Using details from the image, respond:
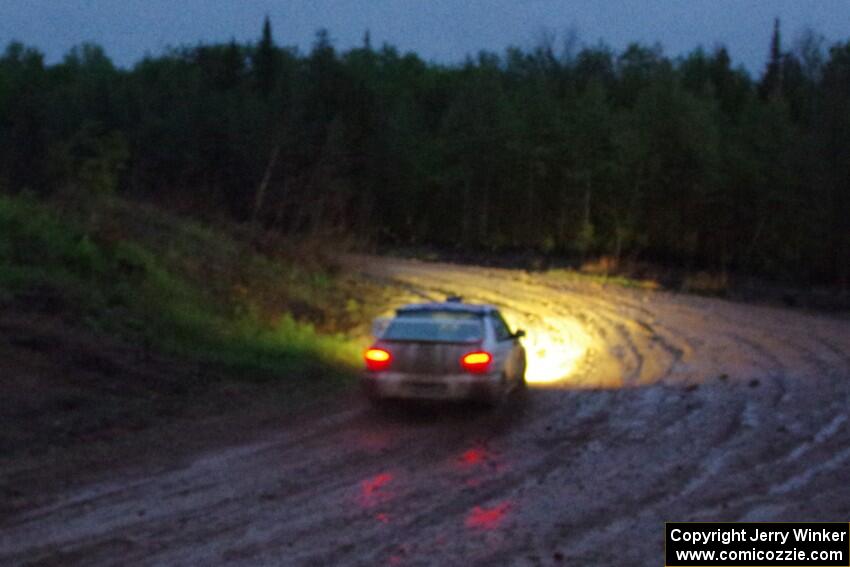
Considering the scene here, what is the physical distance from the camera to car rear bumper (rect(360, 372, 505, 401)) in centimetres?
1577

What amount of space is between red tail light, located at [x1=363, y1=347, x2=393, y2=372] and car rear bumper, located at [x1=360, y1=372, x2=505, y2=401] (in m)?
0.11

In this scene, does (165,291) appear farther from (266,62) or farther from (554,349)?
(266,62)

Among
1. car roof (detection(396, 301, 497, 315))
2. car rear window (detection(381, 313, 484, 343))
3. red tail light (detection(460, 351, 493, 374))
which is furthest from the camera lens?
car roof (detection(396, 301, 497, 315))

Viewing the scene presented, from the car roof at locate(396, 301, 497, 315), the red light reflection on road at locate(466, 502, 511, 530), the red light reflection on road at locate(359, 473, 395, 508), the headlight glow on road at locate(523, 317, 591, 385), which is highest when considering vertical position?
the car roof at locate(396, 301, 497, 315)

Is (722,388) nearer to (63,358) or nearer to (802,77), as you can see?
(63,358)

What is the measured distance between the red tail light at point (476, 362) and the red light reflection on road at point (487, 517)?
5.41 metres

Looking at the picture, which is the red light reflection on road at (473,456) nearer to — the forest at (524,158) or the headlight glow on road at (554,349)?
the headlight glow on road at (554,349)

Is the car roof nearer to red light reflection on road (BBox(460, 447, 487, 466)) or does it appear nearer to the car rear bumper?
the car rear bumper

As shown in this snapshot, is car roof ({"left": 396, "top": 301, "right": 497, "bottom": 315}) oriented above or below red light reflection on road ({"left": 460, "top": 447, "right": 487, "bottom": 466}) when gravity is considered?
above

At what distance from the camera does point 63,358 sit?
16.9 m

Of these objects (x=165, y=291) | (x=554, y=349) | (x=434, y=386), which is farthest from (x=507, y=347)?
(x=165, y=291)

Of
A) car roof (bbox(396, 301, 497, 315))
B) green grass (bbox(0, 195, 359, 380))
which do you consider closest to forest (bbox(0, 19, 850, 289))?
green grass (bbox(0, 195, 359, 380))

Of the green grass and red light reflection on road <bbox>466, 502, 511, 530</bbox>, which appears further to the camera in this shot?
the green grass

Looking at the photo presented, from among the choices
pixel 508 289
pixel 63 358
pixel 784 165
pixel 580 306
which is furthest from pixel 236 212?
pixel 63 358
